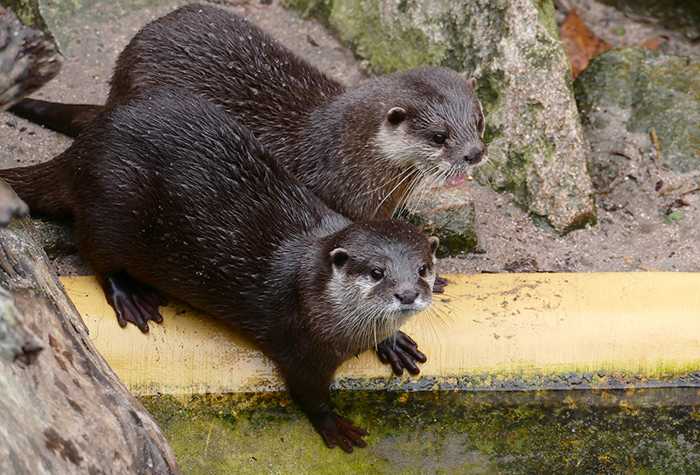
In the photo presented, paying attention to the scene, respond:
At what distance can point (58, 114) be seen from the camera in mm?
3672

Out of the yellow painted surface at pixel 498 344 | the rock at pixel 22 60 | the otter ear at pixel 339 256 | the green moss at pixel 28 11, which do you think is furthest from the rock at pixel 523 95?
the rock at pixel 22 60

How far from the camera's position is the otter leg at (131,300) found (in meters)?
3.02

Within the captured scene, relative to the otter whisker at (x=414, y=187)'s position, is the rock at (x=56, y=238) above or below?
below

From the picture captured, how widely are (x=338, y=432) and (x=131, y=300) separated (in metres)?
0.62

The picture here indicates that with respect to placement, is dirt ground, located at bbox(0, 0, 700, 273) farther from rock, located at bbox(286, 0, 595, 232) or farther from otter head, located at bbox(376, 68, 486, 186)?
otter head, located at bbox(376, 68, 486, 186)

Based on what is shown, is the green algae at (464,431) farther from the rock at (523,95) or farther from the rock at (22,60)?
the rock at (22,60)

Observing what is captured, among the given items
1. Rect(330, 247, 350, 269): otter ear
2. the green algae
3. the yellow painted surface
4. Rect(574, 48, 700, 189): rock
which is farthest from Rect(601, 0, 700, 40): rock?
Rect(330, 247, 350, 269): otter ear

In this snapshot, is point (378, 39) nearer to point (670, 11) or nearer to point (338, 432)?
point (670, 11)

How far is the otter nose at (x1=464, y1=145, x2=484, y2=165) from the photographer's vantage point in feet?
10.7

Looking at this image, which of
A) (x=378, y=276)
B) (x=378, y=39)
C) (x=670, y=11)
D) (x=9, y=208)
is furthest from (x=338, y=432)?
(x=670, y=11)

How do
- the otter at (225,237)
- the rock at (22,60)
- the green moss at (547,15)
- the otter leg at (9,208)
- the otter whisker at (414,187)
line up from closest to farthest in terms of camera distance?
1. the otter leg at (9,208)
2. the rock at (22,60)
3. the otter at (225,237)
4. the otter whisker at (414,187)
5. the green moss at (547,15)

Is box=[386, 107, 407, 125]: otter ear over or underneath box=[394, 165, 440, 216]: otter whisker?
over

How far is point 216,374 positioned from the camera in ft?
9.61

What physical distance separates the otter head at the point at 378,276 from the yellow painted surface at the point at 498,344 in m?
0.20
